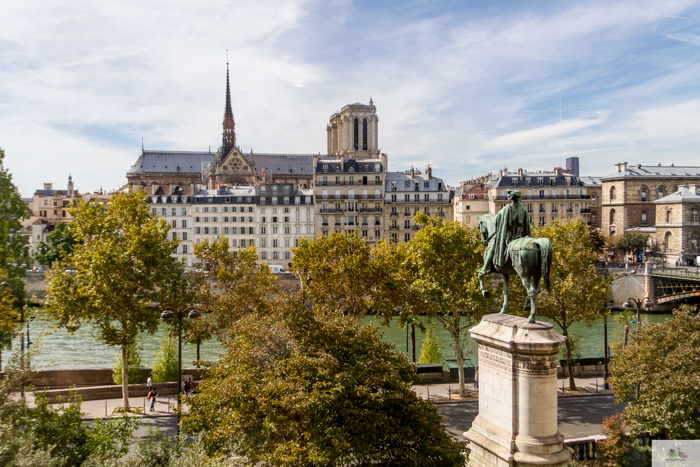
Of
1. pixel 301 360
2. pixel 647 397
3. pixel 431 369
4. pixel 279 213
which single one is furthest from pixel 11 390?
pixel 279 213

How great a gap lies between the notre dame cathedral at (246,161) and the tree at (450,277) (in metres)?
66.4

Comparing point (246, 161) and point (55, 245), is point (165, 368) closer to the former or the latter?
point (55, 245)

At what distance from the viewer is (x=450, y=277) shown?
1928 cm

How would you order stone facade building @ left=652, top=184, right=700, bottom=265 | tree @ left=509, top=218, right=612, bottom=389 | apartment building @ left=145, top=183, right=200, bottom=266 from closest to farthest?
tree @ left=509, top=218, right=612, bottom=389, stone facade building @ left=652, top=184, right=700, bottom=265, apartment building @ left=145, top=183, right=200, bottom=266

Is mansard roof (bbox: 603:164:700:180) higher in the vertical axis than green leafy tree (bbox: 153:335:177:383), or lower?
higher

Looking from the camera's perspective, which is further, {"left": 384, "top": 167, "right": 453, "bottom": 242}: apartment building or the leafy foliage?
{"left": 384, "top": 167, "right": 453, "bottom": 242}: apartment building

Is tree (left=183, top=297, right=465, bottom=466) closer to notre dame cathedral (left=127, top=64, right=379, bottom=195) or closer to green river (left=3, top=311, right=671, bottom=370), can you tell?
green river (left=3, top=311, right=671, bottom=370)

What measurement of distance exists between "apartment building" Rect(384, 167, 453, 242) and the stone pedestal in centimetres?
4382

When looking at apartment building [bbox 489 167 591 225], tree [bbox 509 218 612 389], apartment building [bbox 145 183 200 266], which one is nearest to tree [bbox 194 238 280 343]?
tree [bbox 509 218 612 389]

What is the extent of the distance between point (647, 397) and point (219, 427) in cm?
1021

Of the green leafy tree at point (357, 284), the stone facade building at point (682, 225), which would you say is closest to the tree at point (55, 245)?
the green leafy tree at point (357, 284)

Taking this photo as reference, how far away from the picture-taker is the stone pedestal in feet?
30.5

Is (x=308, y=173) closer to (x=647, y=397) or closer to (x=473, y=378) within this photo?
(x=473, y=378)

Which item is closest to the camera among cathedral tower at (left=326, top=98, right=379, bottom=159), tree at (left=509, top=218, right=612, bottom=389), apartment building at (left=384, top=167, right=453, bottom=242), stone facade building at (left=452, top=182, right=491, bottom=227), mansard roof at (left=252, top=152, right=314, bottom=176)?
tree at (left=509, top=218, right=612, bottom=389)
